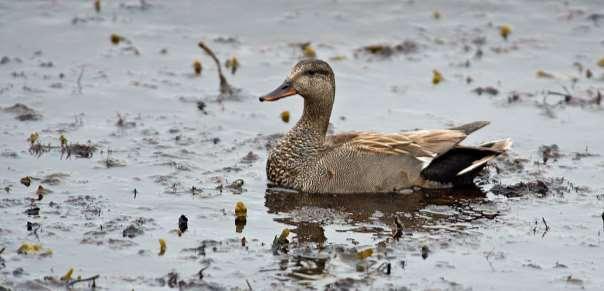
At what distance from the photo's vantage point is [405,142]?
11648 mm

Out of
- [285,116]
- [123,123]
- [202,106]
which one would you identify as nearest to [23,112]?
[123,123]

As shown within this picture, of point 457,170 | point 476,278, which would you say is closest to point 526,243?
point 476,278

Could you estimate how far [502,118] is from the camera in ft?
45.2

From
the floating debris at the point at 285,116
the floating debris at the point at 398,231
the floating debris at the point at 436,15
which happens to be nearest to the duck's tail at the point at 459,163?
the floating debris at the point at 398,231

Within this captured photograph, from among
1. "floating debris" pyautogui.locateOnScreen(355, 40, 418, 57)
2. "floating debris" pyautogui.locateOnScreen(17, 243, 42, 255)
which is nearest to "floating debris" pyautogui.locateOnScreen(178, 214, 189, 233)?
"floating debris" pyautogui.locateOnScreen(17, 243, 42, 255)

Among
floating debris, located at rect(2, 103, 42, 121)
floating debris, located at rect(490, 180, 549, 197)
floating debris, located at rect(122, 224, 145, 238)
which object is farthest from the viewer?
floating debris, located at rect(2, 103, 42, 121)

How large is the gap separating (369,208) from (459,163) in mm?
1252

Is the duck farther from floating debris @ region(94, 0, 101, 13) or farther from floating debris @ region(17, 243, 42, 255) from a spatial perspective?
floating debris @ region(94, 0, 101, 13)

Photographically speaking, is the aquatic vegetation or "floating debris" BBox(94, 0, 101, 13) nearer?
the aquatic vegetation

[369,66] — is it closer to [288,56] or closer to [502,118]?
[288,56]

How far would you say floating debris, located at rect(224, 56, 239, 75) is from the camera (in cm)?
1505

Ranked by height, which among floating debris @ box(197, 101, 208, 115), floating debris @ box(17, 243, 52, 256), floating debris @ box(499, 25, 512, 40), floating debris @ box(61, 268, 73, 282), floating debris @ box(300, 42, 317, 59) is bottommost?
floating debris @ box(61, 268, 73, 282)

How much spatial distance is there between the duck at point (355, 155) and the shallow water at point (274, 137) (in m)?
0.20

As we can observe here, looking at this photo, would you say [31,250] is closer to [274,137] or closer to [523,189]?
[274,137]
